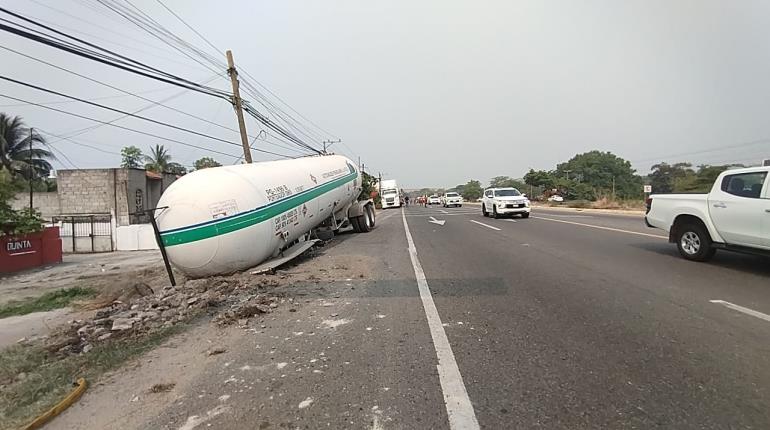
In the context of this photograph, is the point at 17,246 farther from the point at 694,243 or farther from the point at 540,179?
the point at 540,179

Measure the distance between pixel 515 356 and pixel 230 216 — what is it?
6426 millimetres

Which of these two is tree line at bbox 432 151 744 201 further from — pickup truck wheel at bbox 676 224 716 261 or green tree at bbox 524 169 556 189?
pickup truck wheel at bbox 676 224 716 261

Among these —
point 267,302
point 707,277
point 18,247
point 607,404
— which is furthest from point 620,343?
point 18,247

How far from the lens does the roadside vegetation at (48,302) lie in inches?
364

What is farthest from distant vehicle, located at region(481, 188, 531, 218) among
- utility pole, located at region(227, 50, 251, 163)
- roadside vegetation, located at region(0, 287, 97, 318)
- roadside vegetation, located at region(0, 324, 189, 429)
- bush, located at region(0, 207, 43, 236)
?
roadside vegetation, located at region(0, 324, 189, 429)

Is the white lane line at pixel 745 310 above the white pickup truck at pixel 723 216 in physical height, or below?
below

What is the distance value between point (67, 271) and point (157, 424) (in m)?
14.9

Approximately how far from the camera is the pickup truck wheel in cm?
889

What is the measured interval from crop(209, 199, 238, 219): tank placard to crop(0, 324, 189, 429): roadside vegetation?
3151 millimetres

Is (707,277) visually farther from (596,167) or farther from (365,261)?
(596,167)

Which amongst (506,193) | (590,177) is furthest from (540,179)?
(506,193)

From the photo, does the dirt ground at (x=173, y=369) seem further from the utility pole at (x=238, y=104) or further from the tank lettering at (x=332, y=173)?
the utility pole at (x=238, y=104)

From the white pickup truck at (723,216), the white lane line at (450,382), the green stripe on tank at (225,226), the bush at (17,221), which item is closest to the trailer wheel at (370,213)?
the green stripe on tank at (225,226)

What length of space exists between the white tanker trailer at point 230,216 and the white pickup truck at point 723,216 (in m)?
8.65
